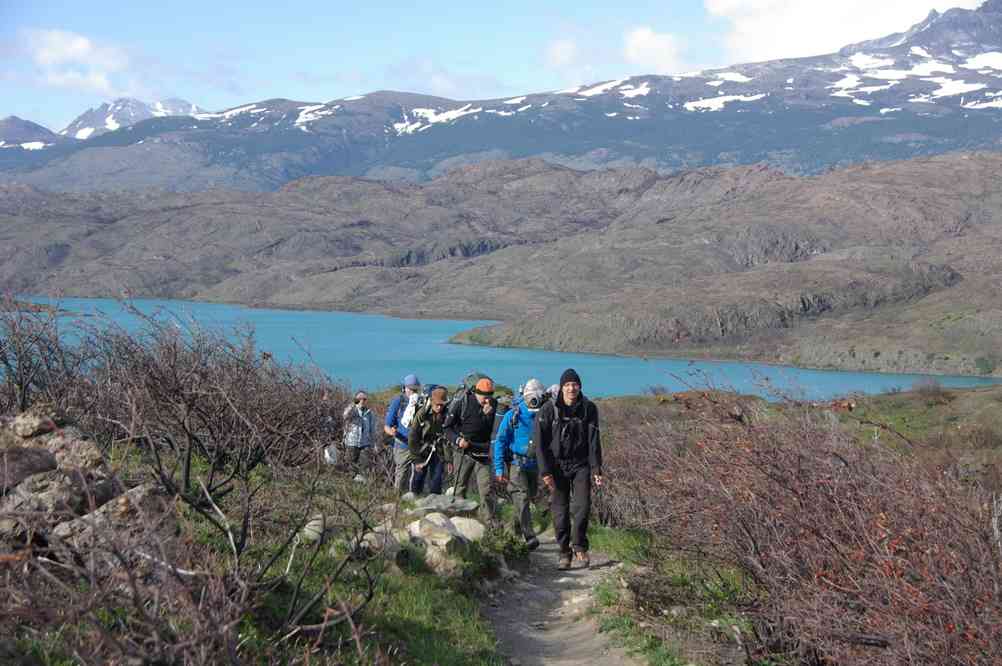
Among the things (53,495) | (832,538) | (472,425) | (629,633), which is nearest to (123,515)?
(53,495)

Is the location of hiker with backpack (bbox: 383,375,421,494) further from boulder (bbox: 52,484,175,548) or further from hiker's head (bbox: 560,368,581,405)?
boulder (bbox: 52,484,175,548)

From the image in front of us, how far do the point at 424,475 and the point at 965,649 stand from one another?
24.7ft

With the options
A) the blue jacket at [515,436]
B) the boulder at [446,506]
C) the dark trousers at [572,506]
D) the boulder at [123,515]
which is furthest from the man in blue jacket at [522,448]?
the boulder at [123,515]

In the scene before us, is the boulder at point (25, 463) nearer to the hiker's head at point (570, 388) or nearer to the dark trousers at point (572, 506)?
the hiker's head at point (570, 388)

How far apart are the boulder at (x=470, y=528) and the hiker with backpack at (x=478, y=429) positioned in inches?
40.4

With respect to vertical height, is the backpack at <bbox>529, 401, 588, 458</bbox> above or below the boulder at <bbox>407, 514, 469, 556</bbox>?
above

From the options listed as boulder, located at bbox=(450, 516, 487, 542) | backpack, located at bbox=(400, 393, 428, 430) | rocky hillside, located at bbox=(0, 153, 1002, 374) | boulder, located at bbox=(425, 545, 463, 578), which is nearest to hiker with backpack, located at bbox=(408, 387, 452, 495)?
backpack, located at bbox=(400, 393, 428, 430)

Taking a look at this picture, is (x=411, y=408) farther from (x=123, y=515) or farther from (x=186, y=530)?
(x=186, y=530)

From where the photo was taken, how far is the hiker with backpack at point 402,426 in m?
11.5

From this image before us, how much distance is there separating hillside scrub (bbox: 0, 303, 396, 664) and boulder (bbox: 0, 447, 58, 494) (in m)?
0.39

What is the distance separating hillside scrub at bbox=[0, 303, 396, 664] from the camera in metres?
3.55

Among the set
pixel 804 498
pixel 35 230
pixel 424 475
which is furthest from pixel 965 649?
pixel 35 230

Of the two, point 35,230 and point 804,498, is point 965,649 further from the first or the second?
point 35,230

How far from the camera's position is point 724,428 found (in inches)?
261
